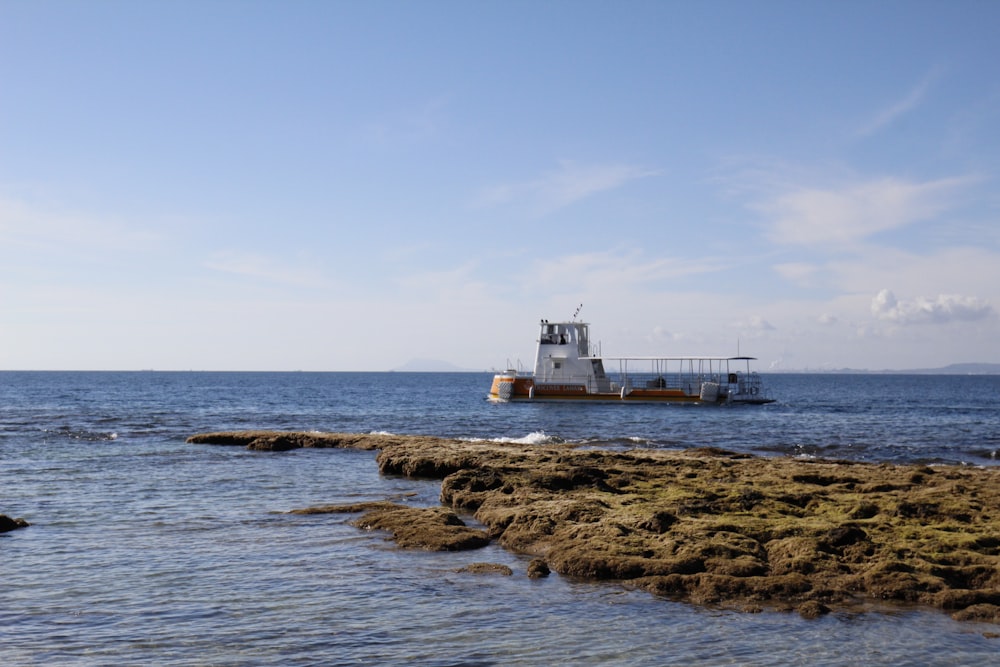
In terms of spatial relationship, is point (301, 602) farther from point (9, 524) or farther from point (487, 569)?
point (9, 524)

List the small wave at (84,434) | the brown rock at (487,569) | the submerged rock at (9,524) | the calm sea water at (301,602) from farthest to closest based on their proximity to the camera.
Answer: the small wave at (84,434) → the submerged rock at (9,524) → the brown rock at (487,569) → the calm sea water at (301,602)

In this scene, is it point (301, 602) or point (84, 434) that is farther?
point (84, 434)

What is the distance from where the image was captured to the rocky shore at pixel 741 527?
1203 cm

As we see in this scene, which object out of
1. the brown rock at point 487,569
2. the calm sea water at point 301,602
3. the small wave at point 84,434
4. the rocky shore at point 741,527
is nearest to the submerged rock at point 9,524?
the calm sea water at point 301,602

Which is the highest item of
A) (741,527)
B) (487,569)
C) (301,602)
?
(741,527)

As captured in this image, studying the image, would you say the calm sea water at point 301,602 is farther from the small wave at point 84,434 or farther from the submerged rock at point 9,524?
the small wave at point 84,434

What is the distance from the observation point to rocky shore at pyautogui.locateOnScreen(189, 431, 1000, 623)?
12031 mm

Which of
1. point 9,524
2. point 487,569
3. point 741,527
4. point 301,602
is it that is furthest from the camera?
point 9,524

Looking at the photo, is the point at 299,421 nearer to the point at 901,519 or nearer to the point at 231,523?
the point at 231,523

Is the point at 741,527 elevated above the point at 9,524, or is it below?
above

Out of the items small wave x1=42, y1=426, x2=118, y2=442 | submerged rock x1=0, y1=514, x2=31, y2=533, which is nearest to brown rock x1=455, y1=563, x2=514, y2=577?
submerged rock x1=0, y1=514, x2=31, y2=533

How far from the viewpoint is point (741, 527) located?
1490 centimetres

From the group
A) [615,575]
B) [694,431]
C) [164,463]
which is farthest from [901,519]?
[694,431]

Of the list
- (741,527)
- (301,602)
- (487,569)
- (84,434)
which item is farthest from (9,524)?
(84,434)
